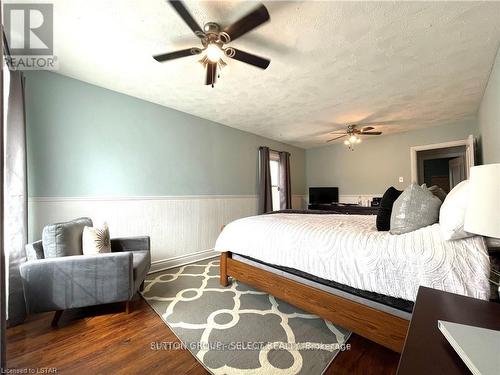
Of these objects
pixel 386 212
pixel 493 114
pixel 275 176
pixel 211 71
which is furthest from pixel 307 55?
pixel 275 176

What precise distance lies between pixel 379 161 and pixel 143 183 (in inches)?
182

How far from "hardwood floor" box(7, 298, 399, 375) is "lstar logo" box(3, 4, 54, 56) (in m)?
2.34

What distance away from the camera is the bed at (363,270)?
1.06 meters

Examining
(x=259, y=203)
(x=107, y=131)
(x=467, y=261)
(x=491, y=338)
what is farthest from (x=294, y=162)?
(x=491, y=338)

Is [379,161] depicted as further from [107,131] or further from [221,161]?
[107,131]

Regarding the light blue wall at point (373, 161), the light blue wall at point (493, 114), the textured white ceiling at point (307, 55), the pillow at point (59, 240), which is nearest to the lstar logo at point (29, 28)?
the textured white ceiling at point (307, 55)

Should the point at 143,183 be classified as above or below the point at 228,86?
below

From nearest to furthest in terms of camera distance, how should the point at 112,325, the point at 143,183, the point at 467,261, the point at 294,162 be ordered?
the point at 467,261
the point at 112,325
the point at 143,183
the point at 294,162

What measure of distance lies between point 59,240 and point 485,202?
2.63 metres

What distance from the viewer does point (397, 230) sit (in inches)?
54.1

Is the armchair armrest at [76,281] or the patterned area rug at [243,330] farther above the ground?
the armchair armrest at [76,281]

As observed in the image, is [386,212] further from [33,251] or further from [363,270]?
[33,251]

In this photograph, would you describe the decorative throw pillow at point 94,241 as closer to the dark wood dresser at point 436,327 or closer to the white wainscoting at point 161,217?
the white wainscoting at point 161,217

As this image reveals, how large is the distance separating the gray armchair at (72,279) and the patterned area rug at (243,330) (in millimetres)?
440
